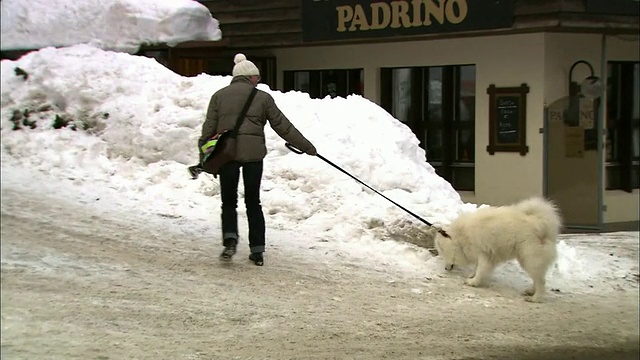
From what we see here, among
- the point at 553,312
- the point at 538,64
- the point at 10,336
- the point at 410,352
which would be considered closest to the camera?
the point at 10,336

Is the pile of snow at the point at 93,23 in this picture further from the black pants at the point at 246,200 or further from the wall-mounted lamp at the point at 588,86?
the wall-mounted lamp at the point at 588,86

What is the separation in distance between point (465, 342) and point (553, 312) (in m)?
1.00

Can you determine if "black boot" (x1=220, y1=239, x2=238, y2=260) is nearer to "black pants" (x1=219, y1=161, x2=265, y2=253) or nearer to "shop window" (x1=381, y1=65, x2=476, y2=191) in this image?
"black pants" (x1=219, y1=161, x2=265, y2=253)

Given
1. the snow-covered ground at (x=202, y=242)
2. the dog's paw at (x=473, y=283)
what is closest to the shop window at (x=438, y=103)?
the snow-covered ground at (x=202, y=242)

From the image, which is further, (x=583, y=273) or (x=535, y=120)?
(x=583, y=273)

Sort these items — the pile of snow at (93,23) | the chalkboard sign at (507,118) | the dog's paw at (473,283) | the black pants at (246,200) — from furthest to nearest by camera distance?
1. the dog's paw at (473,283)
2. the black pants at (246,200)
3. the chalkboard sign at (507,118)
4. the pile of snow at (93,23)

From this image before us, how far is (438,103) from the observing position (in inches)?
185

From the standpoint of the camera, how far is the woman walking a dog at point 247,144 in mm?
4973

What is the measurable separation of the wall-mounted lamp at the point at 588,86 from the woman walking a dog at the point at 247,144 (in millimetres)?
1849

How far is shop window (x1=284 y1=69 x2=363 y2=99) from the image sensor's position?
463 cm

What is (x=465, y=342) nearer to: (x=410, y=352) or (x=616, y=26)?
(x=410, y=352)

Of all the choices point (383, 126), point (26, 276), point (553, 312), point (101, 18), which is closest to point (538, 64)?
point (383, 126)

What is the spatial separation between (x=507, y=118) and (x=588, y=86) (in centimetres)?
125

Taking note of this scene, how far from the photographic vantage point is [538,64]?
504 centimetres
